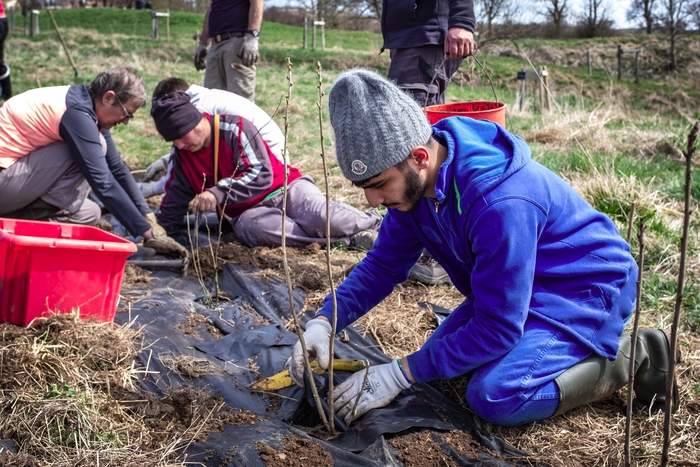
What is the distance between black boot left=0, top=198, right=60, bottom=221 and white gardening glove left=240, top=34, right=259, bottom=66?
193cm

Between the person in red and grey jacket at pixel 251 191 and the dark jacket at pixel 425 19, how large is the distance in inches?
40.1

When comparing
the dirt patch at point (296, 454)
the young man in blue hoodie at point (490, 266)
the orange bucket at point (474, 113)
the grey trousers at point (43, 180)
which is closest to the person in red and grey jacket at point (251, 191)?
the grey trousers at point (43, 180)

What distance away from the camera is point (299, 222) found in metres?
3.91

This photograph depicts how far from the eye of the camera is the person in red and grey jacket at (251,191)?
371cm

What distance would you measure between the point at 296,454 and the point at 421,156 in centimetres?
90

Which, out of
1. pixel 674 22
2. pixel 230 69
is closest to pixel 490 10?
pixel 674 22

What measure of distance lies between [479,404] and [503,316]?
366 mm

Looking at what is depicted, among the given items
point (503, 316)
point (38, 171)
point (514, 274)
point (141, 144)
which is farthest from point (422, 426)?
point (141, 144)

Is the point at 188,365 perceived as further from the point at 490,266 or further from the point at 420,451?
the point at 490,266

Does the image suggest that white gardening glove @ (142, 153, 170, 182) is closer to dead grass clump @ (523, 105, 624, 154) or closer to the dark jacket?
the dark jacket

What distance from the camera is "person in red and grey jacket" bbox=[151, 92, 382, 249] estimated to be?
3705 millimetres

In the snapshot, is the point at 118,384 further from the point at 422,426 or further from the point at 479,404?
the point at 479,404

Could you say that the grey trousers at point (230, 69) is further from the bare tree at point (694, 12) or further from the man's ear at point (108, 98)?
the bare tree at point (694, 12)

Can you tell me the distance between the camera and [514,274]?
69.3 inches
